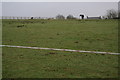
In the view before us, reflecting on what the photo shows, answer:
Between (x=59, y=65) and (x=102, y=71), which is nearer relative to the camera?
(x=102, y=71)

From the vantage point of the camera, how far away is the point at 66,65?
7.07 metres

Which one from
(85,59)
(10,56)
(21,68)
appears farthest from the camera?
(10,56)

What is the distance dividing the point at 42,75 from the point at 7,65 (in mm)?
2127

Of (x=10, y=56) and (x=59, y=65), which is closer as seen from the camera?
(x=59, y=65)

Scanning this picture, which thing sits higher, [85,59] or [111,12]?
[111,12]

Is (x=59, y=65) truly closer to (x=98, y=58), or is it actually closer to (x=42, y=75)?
(x=42, y=75)

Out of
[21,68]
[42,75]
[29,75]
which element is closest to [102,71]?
[42,75]

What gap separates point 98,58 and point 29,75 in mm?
3667

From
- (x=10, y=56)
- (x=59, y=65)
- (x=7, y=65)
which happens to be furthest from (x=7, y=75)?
(x=10, y=56)

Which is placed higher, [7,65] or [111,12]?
[111,12]

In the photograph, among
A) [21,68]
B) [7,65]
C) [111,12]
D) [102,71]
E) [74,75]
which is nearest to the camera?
[74,75]

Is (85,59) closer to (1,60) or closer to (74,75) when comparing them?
(74,75)

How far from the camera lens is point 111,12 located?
9831cm

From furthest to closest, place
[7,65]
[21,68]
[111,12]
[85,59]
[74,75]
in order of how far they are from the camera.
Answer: [111,12]
[85,59]
[7,65]
[21,68]
[74,75]
